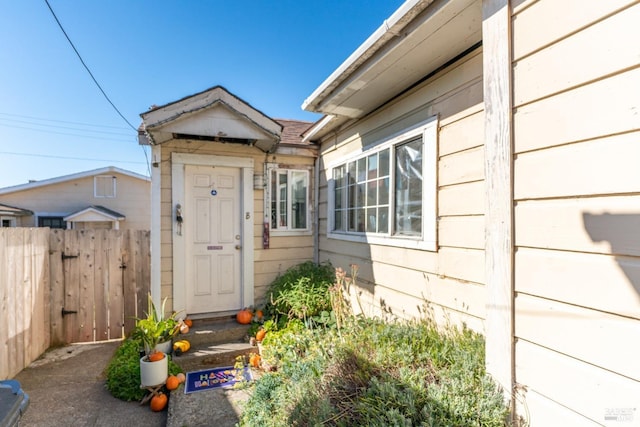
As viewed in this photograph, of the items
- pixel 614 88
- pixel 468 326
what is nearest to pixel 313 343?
pixel 468 326

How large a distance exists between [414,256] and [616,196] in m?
1.73

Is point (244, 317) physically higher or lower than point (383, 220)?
lower

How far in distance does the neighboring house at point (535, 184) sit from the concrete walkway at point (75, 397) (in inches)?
118

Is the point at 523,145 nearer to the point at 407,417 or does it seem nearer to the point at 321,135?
the point at 407,417

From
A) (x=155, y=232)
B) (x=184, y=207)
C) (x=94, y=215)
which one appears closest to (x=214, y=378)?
(x=155, y=232)

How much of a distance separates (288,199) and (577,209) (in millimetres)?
3811

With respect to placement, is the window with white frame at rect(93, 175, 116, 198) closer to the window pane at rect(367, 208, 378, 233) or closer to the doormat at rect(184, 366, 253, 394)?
the doormat at rect(184, 366, 253, 394)

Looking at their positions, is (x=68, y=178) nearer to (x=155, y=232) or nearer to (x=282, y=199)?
(x=155, y=232)

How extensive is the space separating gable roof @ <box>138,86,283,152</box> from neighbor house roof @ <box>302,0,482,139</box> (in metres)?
0.86

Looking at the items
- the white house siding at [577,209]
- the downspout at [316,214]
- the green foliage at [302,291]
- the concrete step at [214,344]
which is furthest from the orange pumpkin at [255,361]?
the white house siding at [577,209]

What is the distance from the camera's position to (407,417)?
150 centimetres

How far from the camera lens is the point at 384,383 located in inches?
65.9

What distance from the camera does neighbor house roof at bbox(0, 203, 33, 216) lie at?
11279 mm

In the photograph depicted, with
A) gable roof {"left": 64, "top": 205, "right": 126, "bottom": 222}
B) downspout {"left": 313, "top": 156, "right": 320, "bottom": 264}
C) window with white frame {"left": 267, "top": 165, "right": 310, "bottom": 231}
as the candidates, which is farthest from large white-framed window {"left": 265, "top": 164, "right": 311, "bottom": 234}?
gable roof {"left": 64, "top": 205, "right": 126, "bottom": 222}
